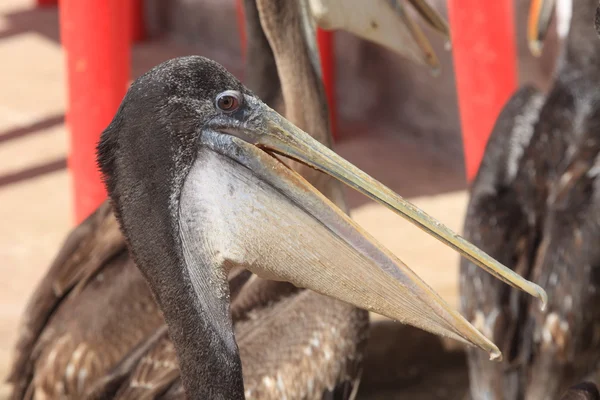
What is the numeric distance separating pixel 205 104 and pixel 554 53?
2.89m

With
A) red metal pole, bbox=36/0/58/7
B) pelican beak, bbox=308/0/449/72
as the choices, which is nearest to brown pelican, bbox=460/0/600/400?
pelican beak, bbox=308/0/449/72

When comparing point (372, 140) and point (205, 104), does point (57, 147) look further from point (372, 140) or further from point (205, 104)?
point (205, 104)

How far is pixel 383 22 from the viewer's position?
96.9 inches

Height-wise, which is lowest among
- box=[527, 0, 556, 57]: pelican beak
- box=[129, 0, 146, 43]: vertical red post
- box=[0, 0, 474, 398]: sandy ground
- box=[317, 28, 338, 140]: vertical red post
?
box=[129, 0, 146, 43]: vertical red post

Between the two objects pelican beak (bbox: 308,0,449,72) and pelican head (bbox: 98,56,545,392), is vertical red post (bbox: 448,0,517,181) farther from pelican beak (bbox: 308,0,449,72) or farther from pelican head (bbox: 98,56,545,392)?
pelican head (bbox: 98,56,545,392)

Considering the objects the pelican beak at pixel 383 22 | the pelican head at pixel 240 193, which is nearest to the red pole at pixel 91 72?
the pelican beak at pixel 383 22

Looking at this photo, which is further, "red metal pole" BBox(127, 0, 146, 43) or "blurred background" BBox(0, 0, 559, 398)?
"red metal pole" BBox(127, 0, 146, 43)

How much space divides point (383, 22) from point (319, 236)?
3.17ft

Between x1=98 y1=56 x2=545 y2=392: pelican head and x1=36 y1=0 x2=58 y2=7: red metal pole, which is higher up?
x1=98 y1=56 x2=545 y2=392: pelican head

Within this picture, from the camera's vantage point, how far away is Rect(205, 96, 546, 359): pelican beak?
1600mm

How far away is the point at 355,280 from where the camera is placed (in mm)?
1622

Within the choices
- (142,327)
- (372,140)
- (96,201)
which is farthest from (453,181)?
(142,327)

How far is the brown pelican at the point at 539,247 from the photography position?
7.94 feet

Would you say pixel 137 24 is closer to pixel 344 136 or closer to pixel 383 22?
pixel 344 136
